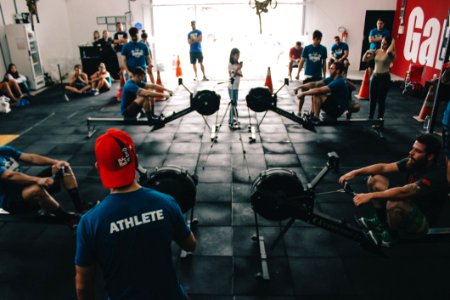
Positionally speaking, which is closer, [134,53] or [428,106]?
[428,106]

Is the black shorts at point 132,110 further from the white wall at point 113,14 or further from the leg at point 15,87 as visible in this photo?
the white wall at point 113,14

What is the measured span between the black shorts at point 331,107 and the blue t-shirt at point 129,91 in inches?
117

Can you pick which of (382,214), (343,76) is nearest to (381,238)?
(382,214)

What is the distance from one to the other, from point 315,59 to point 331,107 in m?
1.71

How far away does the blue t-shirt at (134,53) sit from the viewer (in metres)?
7.63

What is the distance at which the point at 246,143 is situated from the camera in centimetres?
561

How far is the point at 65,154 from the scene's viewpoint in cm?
529

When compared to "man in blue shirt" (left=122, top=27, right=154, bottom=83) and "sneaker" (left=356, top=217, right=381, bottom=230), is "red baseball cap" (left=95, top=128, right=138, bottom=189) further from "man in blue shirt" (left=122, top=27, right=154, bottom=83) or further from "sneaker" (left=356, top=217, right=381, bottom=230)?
"man in blue shirt" (left=122, top=27, right=154, bottom=83)

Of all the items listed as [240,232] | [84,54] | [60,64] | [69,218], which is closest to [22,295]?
[69,218]

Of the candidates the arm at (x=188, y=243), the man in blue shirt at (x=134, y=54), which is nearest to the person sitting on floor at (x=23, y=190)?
the arm at (x=188, y=243)

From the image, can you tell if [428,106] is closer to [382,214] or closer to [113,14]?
[382,214]

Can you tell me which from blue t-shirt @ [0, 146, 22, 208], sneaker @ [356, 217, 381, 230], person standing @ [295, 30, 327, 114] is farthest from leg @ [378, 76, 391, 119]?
blue t-shirt @ [0, 146, 22, 208]

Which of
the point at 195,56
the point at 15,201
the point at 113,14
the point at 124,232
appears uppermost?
the point at 113,14

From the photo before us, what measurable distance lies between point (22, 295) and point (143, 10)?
10095 millimetres
